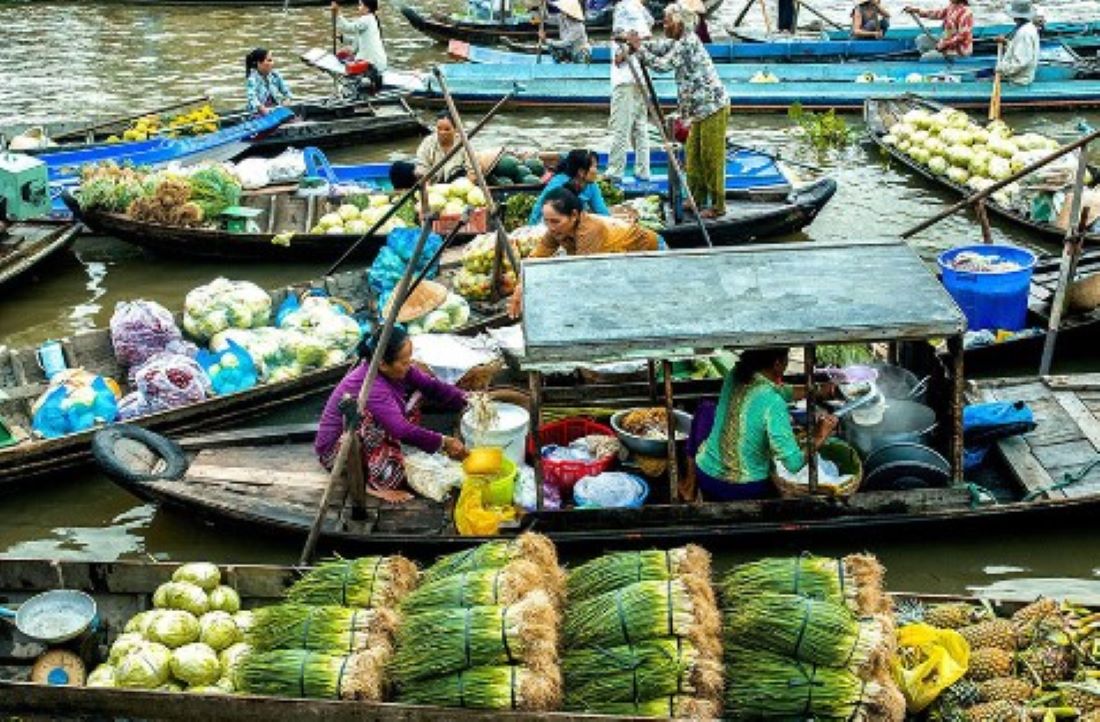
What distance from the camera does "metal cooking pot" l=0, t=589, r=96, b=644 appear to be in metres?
5.61

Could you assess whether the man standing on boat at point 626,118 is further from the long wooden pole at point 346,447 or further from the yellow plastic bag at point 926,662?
the yellow plastic bag at point 926,662

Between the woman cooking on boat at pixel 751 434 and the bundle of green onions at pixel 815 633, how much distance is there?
5.34ft

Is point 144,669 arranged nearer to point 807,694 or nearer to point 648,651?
point 648,651

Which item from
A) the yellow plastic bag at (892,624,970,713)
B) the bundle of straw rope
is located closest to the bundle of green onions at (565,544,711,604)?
the bundle of straw rope

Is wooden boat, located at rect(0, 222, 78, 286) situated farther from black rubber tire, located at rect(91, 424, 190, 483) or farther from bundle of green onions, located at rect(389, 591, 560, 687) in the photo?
bundle of green onions, located at rect(389, 591, 560, 687)

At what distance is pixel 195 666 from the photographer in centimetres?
530

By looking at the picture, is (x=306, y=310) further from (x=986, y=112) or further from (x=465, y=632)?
(x=986, y=112)

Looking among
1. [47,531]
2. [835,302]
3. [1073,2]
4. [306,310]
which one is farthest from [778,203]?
[1073,2]

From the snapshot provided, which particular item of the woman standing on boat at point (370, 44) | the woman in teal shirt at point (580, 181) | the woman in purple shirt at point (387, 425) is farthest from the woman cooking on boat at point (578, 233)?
the woman standing on boat at point (370, 44)

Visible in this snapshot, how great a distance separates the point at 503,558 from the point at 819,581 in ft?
4.03

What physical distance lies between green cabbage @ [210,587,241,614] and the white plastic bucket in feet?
6.05

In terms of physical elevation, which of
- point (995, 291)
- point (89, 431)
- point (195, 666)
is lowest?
Answer: point (89, 431)

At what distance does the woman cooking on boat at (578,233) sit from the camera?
8367 millimetres

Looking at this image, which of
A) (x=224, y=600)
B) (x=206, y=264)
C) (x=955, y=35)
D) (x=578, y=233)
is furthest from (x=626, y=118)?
(x=224, y=600)
